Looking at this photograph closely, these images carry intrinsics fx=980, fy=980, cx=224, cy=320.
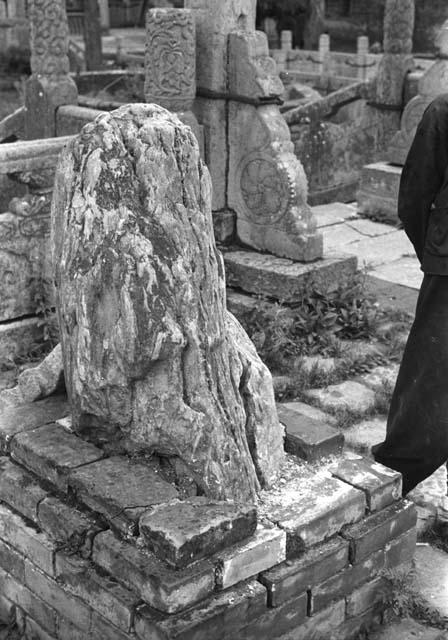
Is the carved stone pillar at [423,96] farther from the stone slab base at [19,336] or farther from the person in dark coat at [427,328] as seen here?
the person in dark coat at [427,328]

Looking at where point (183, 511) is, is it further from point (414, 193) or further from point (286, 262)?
point (286, 262)

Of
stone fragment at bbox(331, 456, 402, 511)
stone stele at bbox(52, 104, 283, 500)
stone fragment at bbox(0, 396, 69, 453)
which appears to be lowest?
stone fragment at bbox(331, 456, 402, 511)

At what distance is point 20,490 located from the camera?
3.35 metres

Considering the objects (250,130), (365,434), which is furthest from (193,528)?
(250,130)

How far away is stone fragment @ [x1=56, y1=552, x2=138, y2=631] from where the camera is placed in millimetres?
2879

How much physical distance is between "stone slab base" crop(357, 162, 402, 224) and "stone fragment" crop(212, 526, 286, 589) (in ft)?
21.3

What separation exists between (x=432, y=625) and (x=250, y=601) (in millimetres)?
880

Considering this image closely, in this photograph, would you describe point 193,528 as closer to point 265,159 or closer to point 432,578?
point 432,578

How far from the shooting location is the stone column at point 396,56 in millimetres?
9938

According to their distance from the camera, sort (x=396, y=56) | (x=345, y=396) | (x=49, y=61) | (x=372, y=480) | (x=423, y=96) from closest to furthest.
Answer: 1. (x=372, y=480)
2. (x=345, y=396)
3. (x=423, y=96)
4. (x=49, y=61)
5. (x=396, y=56)

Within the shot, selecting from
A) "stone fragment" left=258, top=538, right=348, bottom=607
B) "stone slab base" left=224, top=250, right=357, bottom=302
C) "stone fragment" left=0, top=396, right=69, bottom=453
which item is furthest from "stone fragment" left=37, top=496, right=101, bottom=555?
"stone slab base" left=224, top=250, right=357, bottom=302

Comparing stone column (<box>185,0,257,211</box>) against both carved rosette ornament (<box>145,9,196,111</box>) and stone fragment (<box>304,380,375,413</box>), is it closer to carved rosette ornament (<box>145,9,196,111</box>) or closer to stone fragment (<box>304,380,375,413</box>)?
carved rosette ornament (<box>145,9,196,111</box>)

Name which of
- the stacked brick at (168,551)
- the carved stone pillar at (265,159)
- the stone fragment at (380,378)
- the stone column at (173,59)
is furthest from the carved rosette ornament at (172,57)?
the stacked brick at (168,551)

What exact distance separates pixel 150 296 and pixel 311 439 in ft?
3.04
